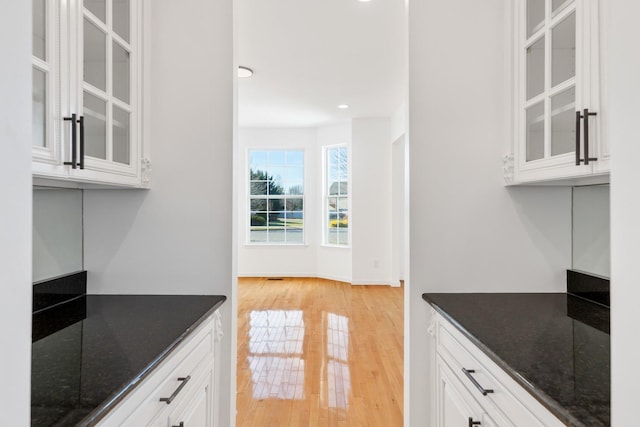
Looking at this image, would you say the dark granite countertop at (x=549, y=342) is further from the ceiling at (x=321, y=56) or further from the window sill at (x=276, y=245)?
the window sill at (x=276, y=245)

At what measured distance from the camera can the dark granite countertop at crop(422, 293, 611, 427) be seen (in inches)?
34.4

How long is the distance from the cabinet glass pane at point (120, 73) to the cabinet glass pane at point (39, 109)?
0.41m

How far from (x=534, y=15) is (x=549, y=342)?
1.33 meters

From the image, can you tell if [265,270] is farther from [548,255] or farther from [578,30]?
[578,30]

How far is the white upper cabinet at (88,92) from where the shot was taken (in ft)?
3.91

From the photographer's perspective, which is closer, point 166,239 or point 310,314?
point 166,239

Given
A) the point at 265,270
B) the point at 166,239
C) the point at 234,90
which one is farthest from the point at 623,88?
the point at 265,270

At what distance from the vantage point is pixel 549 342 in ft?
4.07

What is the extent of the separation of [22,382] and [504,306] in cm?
168

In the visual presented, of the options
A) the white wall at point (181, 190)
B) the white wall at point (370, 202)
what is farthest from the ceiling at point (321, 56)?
the white wall at point (370, 202)

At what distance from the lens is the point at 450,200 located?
75.1 inches

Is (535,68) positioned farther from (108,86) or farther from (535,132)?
(108,86)

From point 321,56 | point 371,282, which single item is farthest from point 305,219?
point 321,56

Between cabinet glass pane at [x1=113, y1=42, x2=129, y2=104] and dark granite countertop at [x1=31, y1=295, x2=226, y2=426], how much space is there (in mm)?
890
